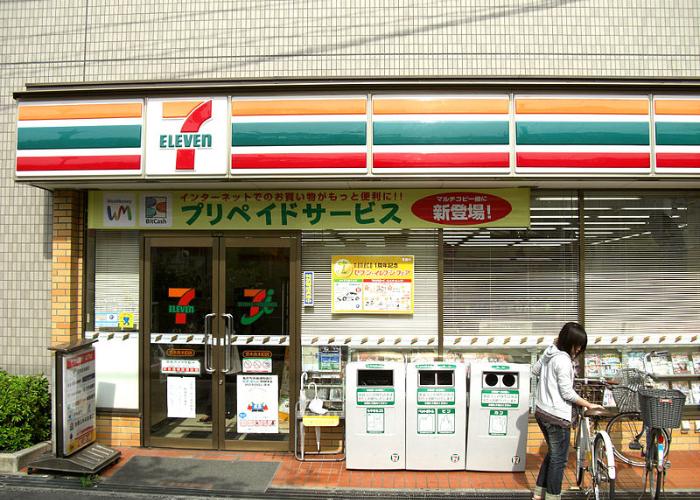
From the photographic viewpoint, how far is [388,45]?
680 centimetres

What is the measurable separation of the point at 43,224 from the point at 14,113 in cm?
164

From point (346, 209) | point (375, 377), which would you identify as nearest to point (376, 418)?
point (375, 377)

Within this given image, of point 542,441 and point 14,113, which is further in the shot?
point 14,113

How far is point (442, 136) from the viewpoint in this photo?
5605 mm

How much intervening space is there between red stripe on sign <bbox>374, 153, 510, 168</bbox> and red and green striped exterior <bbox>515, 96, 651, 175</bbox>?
0.24 meters

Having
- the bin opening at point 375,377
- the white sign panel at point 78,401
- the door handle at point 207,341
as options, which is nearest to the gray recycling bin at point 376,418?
the bin opening at point 375,377

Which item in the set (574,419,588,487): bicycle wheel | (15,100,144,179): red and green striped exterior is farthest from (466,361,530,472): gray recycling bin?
(15,100,144,179): red and green striped exterior

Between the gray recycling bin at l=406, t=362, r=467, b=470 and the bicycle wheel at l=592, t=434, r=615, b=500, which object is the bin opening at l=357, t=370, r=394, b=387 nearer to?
the gray recycling bin at l=406, t=362, r=467, b=470

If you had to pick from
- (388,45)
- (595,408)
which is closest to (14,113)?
(388,45)

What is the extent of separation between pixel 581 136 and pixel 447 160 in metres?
1.48

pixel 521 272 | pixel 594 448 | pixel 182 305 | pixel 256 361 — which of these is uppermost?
pixel 521 272

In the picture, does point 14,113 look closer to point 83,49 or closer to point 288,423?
point 83,49

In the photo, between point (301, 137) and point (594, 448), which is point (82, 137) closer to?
point (301, 137)

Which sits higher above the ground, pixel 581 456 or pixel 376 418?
pixel 376 418
